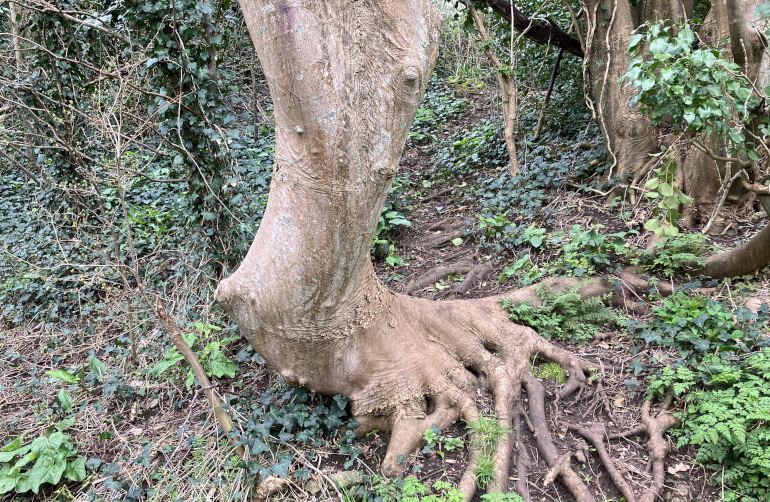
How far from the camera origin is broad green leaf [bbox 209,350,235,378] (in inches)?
142

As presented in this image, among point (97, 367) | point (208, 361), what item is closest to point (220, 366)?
point (208, 361)

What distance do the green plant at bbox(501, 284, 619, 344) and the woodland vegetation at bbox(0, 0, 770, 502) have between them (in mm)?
18

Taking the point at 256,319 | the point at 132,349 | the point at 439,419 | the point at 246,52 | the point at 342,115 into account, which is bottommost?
the point at 439,419

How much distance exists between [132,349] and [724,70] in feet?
16.7


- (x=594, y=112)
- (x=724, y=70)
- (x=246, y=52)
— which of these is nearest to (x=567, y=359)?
(x=724, y=70)

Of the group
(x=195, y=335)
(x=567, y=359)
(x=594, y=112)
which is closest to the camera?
(x=567, y=359)

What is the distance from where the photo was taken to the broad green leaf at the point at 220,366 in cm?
359

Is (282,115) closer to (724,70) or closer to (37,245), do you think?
(724,70)

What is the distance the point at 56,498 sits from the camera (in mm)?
2975

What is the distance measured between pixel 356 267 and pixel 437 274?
7.79 feet

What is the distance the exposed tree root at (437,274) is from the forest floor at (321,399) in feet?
0.04

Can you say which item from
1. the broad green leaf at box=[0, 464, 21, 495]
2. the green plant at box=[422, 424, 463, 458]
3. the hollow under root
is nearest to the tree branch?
the hollow under root

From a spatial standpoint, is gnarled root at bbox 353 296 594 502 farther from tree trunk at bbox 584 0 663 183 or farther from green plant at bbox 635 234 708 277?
tree trunk at bbox 584 0 663 183

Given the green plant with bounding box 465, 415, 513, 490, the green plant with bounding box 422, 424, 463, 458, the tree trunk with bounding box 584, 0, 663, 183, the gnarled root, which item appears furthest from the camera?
the tree trunk with bounding box 584, 0, 663, 183
